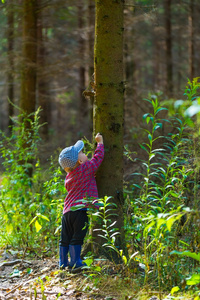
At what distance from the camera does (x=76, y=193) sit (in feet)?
14.8

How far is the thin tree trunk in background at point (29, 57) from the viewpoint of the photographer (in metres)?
9.51

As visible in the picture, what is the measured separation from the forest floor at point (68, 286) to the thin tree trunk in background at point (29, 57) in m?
5.50

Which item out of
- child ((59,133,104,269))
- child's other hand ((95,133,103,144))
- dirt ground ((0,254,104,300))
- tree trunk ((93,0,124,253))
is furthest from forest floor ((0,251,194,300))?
child's other hand ((95,133,103,144))

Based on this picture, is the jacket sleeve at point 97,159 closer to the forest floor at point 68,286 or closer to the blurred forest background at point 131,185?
the blurred forest background at point 131,185

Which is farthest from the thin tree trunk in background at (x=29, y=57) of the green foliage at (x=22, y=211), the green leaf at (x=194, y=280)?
the green leaf at (x=194, y=280)

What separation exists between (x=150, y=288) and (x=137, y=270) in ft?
1.73

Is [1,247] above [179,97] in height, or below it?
below

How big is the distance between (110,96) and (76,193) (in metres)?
1.23

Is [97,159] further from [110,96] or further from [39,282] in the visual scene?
[39,282]

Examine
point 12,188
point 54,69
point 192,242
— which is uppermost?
point 54,69

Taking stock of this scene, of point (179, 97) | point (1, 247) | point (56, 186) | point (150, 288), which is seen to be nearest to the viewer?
point (150, 288)

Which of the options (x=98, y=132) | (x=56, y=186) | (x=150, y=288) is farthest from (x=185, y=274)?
(x=56, y=186)

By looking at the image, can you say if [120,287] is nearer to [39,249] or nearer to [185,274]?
[185,274]

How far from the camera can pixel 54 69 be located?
11.0m
